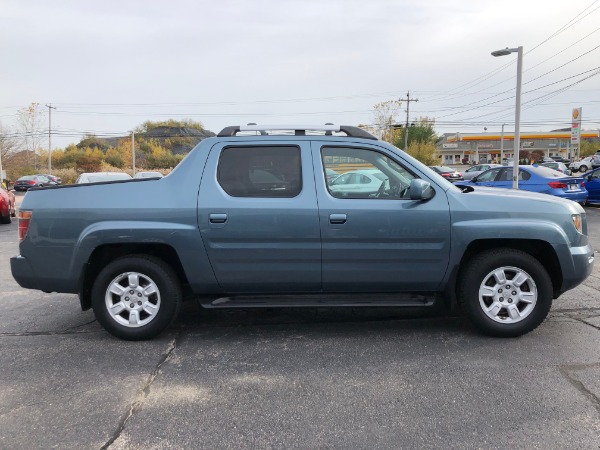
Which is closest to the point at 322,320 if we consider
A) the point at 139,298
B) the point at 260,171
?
the point at 260,171

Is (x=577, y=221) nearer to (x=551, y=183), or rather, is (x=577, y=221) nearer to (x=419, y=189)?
(x=419, y=189)

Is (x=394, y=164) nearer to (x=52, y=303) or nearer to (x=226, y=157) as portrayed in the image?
(x=226, y=157)

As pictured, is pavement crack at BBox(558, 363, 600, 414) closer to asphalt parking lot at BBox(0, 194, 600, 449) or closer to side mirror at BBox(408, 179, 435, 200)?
asphalt parking lot at BBox(0, 194, 600, 449)

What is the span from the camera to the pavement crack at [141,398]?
112 inches

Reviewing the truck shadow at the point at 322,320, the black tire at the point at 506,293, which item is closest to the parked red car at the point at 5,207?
the truck shadow at the point at 322,320

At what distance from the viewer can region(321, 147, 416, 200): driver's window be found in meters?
4.28

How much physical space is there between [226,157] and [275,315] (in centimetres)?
181

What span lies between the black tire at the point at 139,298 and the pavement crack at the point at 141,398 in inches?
11.5

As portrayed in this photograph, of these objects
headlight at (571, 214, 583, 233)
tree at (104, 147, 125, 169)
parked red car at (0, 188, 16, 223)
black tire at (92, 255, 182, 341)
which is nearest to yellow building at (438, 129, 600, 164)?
tree at (104, 147, 125, 169)

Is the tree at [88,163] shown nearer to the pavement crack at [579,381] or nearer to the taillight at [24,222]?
the taillight at [24,222]

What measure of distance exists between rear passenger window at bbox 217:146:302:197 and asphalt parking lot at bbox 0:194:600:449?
1381 mm

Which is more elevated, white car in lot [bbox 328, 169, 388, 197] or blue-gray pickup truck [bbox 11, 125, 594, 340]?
white car in lot [bbox 328, 169, 388, 197]

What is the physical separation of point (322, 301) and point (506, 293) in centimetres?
166

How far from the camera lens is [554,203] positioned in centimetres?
431
